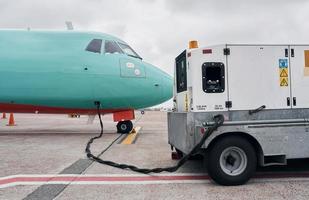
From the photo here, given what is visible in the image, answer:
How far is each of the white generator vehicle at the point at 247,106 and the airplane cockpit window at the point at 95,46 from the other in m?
7.99

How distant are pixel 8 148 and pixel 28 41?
4.87 m

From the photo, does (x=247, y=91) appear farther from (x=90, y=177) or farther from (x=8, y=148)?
(x=8, y=148)

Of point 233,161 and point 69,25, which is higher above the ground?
point 69,25

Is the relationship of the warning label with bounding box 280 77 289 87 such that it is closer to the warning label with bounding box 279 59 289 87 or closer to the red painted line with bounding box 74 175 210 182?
the warning label with bounding box 279 59 289 87

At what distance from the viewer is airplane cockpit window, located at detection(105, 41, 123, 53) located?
1411 cm

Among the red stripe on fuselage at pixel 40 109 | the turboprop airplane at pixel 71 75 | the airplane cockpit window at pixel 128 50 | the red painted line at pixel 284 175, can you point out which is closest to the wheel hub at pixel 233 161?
the red painted line at pixel 284 175

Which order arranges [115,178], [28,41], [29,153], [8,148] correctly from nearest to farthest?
[115,178], [29,153], [8,148], [28,41]

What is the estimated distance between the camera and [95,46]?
14016mm

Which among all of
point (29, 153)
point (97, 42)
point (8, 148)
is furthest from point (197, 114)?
point (97, 42)

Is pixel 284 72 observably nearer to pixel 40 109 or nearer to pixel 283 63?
pixel 283 63

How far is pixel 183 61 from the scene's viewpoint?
7230 mm

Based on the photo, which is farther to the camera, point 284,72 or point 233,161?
point 284,72

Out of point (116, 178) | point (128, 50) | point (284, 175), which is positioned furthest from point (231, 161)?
point (128, 50)

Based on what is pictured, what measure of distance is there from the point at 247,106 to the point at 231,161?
2.99ft
